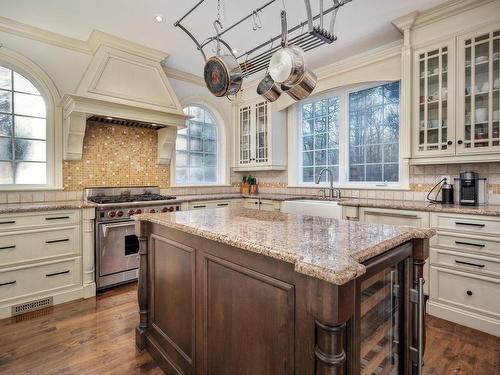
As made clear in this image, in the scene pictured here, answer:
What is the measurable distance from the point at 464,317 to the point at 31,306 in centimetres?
374

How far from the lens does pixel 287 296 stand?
3.33 ft

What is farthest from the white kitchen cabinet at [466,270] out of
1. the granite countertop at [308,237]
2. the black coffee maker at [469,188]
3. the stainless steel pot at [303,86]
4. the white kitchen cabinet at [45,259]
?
the white kitchen cabinet at [45,259]

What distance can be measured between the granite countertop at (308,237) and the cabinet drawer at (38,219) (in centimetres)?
143

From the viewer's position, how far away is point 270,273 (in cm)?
108

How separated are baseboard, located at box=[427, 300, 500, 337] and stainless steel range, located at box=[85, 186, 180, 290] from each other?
2890mm

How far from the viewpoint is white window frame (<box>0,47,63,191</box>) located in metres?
2.95

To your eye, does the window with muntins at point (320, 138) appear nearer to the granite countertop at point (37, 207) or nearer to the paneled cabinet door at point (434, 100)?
the paneled cabinet door at point (434, 100)

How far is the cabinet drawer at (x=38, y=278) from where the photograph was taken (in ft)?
8.00

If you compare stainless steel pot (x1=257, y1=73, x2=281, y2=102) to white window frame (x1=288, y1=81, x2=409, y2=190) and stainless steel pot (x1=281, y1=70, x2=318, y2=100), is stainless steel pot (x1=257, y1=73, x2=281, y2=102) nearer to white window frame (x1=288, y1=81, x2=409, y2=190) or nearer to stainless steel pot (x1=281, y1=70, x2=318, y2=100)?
stainless steel pot (x1=281, y1=70, x2=318, y2=100)

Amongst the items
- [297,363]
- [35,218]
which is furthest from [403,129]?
[35,218]

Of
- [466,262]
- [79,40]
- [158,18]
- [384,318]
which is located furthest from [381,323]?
[79,40]

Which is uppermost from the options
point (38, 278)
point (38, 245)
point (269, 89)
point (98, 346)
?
point (269, 89)

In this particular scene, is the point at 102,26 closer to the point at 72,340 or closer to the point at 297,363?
the point at 72,340

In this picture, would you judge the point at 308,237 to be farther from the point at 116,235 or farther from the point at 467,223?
the point at 116,235
